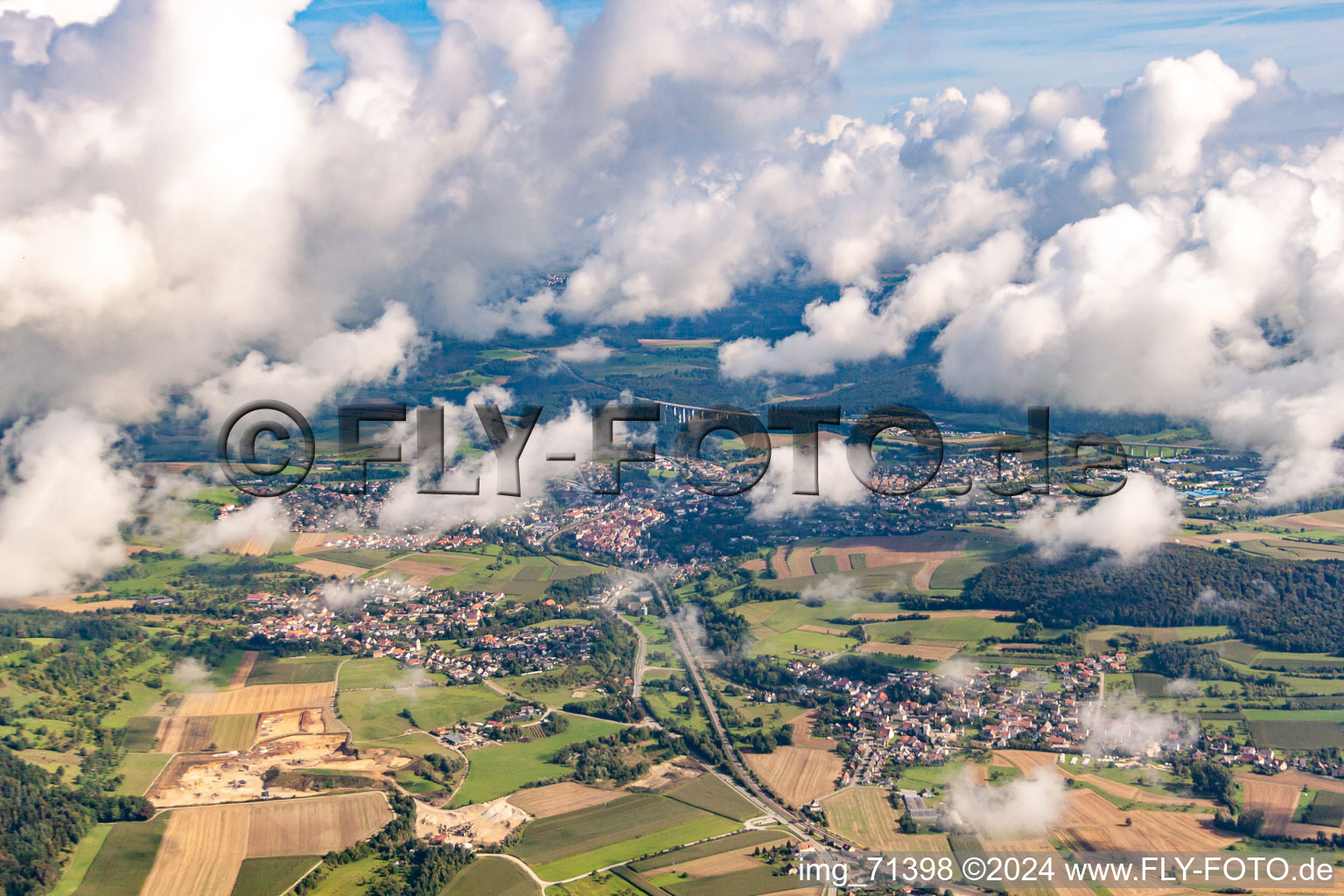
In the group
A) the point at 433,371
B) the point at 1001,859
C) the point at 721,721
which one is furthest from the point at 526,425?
the point at 433,371

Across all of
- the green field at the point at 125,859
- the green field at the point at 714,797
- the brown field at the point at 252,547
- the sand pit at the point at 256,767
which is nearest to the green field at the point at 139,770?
the sand pit at the point at 256,767

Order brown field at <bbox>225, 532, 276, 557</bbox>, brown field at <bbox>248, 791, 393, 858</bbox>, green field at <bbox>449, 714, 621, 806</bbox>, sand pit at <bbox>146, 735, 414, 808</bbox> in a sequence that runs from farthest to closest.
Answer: brown field at <bbox>225, 532, 276, 557</bbox> → green field at <bbox>449, 714, 621, 806</bbox> → sand pit at <bbox>146, 735, 414, 808</bbox> → brown field at <bbox>248, 791, 393, 858</bbox>

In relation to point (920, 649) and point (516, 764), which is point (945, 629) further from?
point (516, 764)

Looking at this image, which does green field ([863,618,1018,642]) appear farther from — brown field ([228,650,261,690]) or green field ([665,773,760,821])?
brown field ([228,650,261,690])

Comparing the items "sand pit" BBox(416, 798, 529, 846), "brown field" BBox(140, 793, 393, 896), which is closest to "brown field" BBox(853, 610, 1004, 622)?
"sand pit" BBox(416, 798, 529, 846)

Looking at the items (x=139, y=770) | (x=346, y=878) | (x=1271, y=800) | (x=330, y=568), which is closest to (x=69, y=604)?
(x=330, y=568)

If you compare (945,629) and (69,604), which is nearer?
(945,629)

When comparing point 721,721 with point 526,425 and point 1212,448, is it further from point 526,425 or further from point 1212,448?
point 1212,448
